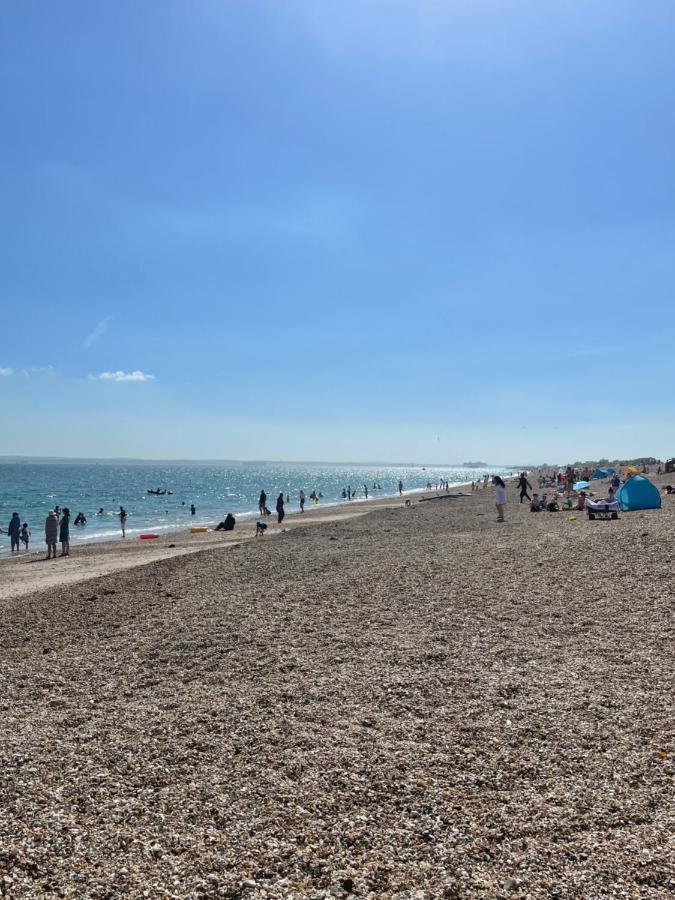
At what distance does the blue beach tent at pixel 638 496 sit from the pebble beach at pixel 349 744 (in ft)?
42.1

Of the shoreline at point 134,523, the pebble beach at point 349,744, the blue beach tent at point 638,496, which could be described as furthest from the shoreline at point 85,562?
the blue beach tent at point 638,496

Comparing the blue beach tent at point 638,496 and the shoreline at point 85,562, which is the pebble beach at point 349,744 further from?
the blue beach tent at point 638,496

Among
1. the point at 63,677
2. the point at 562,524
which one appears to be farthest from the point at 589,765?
the point at 562,524

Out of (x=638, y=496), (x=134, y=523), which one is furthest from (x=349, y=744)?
(x=134, y=523)

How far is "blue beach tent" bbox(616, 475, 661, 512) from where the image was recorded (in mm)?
22016

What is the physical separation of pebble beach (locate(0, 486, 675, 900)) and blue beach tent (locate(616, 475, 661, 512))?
12.8 meters

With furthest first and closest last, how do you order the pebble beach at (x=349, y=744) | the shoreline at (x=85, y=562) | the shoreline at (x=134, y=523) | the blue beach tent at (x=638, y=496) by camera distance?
the shoreline at (x=134, y=523), the blue beach tent at (x=638, y=496), the shoreline at (x=85, y=562), the pebble beach at (x=349, y=744)

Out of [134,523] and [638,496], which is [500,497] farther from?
[134,523]

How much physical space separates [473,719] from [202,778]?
258cm

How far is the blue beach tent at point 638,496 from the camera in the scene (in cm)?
2202

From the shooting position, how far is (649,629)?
25.9ft

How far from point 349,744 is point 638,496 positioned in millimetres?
20663

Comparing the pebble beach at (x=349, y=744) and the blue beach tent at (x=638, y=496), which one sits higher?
the blue beach tent at (x=638, y=496)

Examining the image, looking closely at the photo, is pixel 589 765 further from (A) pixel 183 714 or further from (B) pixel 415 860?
(A) pixel 183 714
